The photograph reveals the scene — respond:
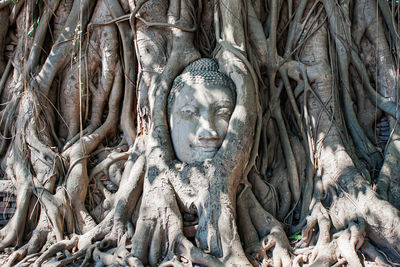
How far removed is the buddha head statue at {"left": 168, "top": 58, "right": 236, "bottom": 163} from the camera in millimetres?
3410

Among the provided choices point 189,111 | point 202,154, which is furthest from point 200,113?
point 202,154

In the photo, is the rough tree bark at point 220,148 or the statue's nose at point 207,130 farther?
the statue's nose at point 207,130

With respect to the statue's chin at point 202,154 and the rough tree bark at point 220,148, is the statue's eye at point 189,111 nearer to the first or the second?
the rough tree bark at point 220,148

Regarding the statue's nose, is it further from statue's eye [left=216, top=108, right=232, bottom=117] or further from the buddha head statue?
statue's eye [left=216, top=108, right=232, bottom=117]

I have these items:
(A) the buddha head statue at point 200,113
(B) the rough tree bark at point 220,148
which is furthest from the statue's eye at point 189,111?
(B) the rough tree bark at point 220,148

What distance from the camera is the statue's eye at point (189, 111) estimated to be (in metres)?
3.49

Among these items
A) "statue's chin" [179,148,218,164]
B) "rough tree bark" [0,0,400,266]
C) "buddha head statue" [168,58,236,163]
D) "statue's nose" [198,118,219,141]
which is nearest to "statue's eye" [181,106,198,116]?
→ "buddha head statue" [168,58,236,163]

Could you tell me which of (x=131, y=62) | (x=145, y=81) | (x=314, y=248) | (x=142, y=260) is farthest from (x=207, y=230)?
(x=131, y=62)

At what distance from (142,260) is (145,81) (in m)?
1.77

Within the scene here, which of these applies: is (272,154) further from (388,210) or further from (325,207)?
(388,210)

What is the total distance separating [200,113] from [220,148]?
0.38 meters

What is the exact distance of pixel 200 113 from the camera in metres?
3.49

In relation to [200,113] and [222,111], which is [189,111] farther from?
[222,111]

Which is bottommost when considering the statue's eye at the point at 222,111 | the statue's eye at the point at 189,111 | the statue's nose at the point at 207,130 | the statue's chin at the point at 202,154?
the statue's chin at the point at 202,154
